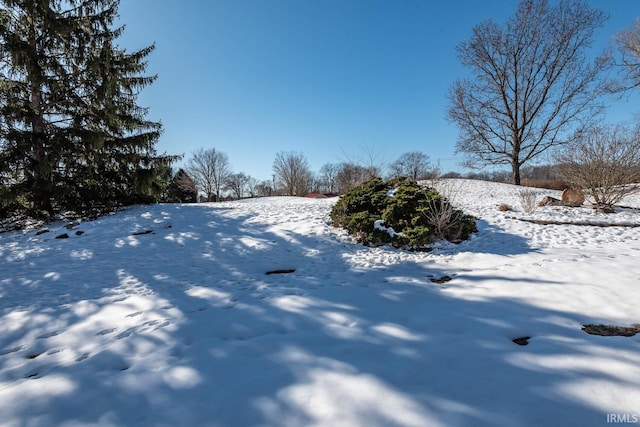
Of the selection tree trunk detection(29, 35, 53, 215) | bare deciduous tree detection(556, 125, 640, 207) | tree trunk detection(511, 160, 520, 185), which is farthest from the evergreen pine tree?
tree trunk detection(511, 160, 520, 185)

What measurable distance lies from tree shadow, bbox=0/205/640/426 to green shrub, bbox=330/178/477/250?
1.48 meters

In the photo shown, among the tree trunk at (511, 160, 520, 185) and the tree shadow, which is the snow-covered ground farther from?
the tree trunk at (511, 160, 520, 185)

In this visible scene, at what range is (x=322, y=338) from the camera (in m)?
Answer: 2.55

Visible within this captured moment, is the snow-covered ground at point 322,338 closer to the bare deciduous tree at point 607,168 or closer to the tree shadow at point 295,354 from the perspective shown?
the tree shadow at point 295,354

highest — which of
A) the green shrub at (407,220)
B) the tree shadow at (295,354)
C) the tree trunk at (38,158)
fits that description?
the tree trunk at (38,158)

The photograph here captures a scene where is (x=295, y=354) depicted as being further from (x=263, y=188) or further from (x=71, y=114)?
(x=263, y=188)

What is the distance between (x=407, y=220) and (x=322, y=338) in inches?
184

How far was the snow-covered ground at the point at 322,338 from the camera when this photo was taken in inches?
67.5

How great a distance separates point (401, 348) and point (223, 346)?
5.30 ft

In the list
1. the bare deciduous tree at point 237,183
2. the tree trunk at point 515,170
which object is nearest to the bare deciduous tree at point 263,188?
the bare deciduous tree at point 237,183

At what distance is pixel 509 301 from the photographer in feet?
10.5

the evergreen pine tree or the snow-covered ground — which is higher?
the evergreen pine tree

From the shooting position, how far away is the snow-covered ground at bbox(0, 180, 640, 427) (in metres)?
1.71

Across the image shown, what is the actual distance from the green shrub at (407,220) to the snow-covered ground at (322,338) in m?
0.46
